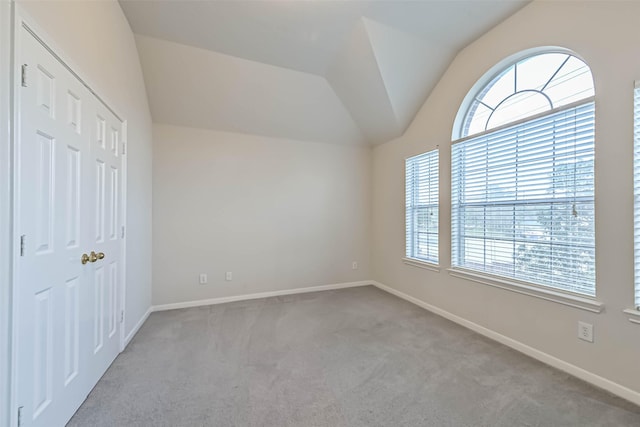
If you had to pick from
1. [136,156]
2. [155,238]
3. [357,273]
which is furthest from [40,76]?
[357,273]

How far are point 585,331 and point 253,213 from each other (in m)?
3.55

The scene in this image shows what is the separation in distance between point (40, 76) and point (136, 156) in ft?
4.78

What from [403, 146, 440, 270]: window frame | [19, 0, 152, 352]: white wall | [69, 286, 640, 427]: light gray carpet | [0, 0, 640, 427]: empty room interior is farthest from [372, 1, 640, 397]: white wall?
[19, 0, 152, 352]: white wall

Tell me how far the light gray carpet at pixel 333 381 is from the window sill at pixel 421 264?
63 cm

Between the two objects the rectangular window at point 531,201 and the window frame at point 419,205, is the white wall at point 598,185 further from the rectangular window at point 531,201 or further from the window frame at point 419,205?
the window frame at point 419,205

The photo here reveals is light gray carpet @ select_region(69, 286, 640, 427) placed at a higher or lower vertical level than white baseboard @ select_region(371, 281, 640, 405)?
lower

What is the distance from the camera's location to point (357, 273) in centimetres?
441

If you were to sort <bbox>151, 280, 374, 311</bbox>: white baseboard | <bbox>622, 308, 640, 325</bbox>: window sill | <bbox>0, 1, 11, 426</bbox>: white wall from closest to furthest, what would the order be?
<bbox>0, 1, 11, 426</bbox>: white wall, <bbox>622, 308, 640, 325</bbox>: window sill, <bbox>151, 280, 374, 311</bbox>: white baseboard

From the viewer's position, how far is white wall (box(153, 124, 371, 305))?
3.33 m

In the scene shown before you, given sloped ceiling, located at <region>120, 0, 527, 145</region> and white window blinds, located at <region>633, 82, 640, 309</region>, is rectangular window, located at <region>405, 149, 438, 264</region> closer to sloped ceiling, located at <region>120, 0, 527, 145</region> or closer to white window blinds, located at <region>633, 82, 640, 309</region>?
sloped ceiling, located at <region>120, 0, 527, 145</region>

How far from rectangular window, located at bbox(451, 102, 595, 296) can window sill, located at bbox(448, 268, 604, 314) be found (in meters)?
0.07

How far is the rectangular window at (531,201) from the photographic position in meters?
1.91

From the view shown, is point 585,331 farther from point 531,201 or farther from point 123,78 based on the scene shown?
point 123,78

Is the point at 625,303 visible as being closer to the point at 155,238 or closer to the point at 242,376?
the point at 242,376
